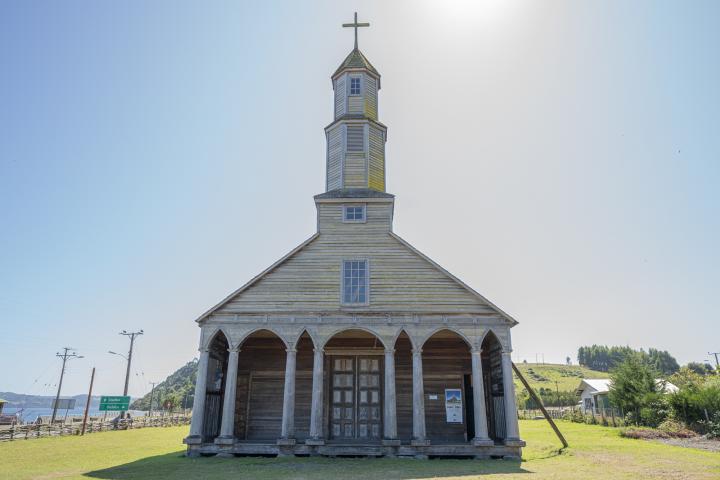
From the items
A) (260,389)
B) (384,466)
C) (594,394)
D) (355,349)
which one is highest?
(355,349)

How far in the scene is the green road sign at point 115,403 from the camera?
41781mm

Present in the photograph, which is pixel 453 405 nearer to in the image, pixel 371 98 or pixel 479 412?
pixel 479 412

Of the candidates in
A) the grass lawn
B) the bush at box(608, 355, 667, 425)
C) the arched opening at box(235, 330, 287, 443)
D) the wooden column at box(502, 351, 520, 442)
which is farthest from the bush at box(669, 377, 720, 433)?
the arched opening at box(235, 330, 287, 443)

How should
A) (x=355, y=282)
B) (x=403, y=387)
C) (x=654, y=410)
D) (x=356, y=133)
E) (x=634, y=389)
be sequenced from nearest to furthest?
(x=355, y=282)
(x=403, y=387)
(x=356, y=133)
(x=654, y=410)
(x=634, y=389)

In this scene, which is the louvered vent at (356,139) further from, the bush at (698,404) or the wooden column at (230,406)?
the bush at (698,404)

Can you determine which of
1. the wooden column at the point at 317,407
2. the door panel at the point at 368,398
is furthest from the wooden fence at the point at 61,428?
the door panel at the point at 368,398

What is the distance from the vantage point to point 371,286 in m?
17.0

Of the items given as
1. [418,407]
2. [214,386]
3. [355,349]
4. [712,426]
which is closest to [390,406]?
[418,407]

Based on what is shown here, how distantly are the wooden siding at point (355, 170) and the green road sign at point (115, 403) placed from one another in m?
34.9

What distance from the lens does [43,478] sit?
446 inches

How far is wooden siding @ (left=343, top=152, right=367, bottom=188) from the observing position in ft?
65.5

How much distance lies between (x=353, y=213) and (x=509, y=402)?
30.1ft

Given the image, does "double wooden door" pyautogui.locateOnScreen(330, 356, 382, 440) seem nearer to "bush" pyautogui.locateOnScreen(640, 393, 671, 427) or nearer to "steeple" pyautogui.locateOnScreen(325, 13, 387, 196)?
"steeple" pyautogui.locateOnScreen(325, 13, 387, 196)

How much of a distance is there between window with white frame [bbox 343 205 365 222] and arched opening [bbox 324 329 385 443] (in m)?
4.49
